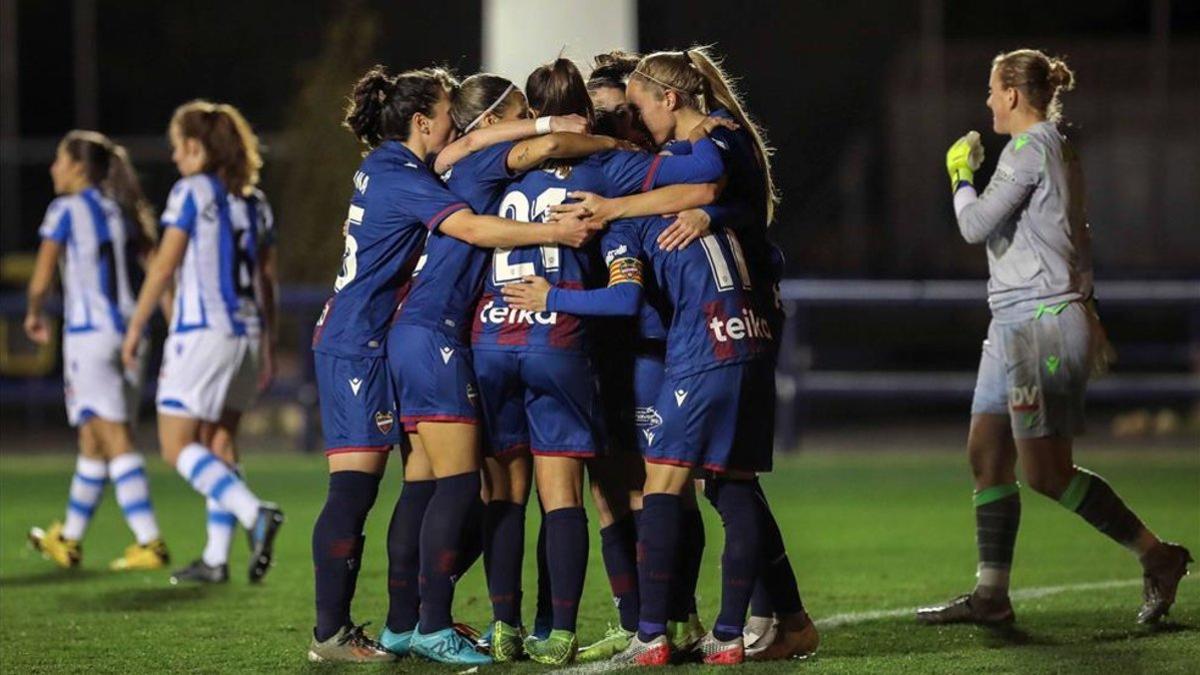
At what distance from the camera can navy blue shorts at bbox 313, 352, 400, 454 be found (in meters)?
6.51

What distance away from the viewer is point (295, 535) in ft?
33.9

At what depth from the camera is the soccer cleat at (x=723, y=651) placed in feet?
20.1

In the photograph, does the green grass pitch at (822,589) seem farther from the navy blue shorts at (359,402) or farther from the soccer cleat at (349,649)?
the navy blue shorts at (359,402)

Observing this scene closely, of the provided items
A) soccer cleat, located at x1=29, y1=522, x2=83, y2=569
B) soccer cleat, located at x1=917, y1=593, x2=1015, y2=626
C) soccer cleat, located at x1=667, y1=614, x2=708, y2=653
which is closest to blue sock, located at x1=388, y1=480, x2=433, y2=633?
soccer cleat, located at x1=667, y1=614, x2=708, y2=653

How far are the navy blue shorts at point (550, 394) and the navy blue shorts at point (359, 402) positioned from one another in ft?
1.29

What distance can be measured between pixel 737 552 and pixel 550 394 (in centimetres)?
72

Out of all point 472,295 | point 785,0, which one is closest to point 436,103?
point 472,295

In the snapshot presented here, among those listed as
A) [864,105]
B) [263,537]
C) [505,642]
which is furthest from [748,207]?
[864,105]

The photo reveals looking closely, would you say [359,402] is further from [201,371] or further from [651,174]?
[201,371]

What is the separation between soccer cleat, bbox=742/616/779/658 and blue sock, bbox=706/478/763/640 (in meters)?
0.24

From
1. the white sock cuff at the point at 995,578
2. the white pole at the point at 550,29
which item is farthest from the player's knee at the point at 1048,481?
the white pole at the point at 550,29

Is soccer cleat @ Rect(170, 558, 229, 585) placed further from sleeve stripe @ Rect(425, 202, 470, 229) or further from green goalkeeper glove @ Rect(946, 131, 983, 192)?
green goalkeeper glove @ Rect(946, 131, 983, 192)

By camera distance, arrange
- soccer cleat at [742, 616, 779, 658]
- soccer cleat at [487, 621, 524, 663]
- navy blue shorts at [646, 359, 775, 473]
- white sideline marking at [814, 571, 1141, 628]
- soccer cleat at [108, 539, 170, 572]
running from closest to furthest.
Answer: navy blue shorts at [646, 359, 775, 473] < soccer cleat at [487, 621, 524, 663] < soccer cleat at [742, 616, 779, 658] < white sideline marking at [814, 571, 1141, 628] < soccer cleat at [108, 539, 170, 572]

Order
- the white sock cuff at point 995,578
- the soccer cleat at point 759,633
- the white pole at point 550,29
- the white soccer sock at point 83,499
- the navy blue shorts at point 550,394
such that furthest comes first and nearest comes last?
the white pole at point 550,29, the white soccer sock at point 83,499, the white sock cuff at point 995,578, the soccer cleat at point 759,633, the navy blue shorts at point 550,394
